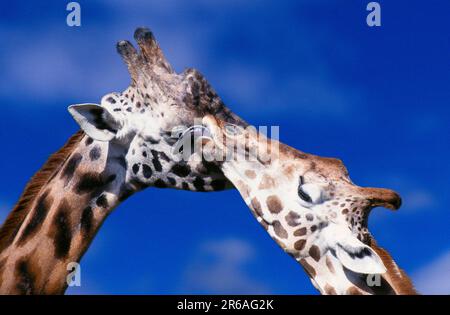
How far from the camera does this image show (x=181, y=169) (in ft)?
31.4

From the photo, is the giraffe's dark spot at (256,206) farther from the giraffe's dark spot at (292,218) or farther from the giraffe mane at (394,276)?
the giraffe mane at (394,276)

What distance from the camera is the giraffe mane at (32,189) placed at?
970 centimetres

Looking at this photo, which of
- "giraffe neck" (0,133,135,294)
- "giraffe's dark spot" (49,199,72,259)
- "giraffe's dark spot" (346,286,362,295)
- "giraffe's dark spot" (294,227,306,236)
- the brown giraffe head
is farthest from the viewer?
"giraffe's dark spot" (49,199,72,259)

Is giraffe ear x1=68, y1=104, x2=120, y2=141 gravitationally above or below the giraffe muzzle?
above

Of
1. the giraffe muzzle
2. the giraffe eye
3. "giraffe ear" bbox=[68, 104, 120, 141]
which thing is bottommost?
the giraffe muzzle

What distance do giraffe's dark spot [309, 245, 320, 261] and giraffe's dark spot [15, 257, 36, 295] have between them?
316 cm

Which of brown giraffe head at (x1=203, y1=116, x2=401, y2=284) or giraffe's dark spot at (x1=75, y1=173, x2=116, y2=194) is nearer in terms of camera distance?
brown giraffe head at (x1=203, y1=116, x2=401, y2=284)

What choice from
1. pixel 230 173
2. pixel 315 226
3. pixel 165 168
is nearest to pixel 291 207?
pixel 315 226

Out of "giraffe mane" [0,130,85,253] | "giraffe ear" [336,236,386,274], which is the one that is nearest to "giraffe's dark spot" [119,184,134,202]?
"giraffe mane" [0,130,85,253]

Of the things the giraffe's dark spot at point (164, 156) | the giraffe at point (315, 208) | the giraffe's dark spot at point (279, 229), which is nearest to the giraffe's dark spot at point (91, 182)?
the giraffe's dark spot at point (164, 156)

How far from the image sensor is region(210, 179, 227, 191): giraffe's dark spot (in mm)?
9570

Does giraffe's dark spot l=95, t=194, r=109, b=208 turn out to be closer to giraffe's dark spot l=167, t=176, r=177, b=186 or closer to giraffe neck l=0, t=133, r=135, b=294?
giraffe neck l=0, t=133, r=135, b=294

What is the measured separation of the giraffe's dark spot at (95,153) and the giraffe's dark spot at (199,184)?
47.0 inches

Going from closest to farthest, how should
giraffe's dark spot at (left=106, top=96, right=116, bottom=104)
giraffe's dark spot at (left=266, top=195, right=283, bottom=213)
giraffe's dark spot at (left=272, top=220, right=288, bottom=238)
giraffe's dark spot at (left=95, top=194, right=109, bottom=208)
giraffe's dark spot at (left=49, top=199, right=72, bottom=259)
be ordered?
giraffe's dark spot at (left=272, top=220, right=288, bottom=238) < giraffe's dark spot at (left=266, top=195, right=283, bottom=213) < giraffe's dark spot at (left=49, top=199, right=72, bottom=259) < giraffe's dark spot at (left=95, top=194, right=109, bottom=208) < giraffe's dark spot at (left=106, top=96, right=116, bottom=104)
